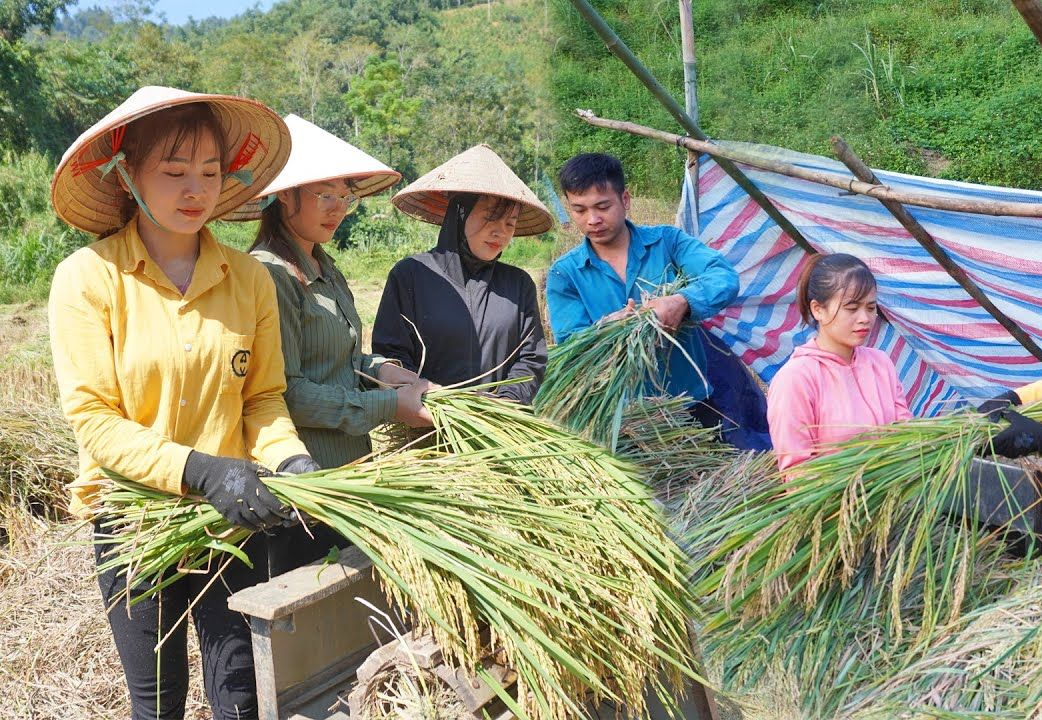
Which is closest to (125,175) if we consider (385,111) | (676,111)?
(676,111)

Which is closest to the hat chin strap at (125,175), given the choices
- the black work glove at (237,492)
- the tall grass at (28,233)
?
the black work glove at (237,492)

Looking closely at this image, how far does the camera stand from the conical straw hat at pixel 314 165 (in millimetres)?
2250

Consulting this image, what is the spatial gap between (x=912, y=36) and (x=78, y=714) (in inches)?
488

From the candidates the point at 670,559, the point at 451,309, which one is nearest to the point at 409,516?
the point at 670,559

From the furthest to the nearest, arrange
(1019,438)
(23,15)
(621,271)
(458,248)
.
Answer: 1. (23,15)
2. (621,271)
3. (458,248)
4. (1019,438)

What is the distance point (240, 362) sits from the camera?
186 cm

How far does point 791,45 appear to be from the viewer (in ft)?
41.2

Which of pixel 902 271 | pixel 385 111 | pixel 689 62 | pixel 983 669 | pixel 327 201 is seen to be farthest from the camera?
pixel 385 111

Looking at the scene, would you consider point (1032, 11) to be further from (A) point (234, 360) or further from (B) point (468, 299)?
(A) point (234, 360)

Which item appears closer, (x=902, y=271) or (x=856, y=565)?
(x=856, y=565)

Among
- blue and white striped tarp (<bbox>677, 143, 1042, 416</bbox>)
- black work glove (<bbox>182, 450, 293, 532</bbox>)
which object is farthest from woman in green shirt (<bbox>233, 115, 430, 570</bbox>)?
blue and white striped tarp (<bbox>677, 143, 1042, 416</bbox>)

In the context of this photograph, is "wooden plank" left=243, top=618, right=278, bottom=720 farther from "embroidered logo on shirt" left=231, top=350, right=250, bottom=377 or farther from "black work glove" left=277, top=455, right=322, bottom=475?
"embroidered logo on shirt" left=231, top=350, right=250, bottom=377

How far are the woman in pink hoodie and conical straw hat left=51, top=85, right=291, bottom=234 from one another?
1.49m

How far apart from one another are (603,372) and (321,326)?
1152mm
